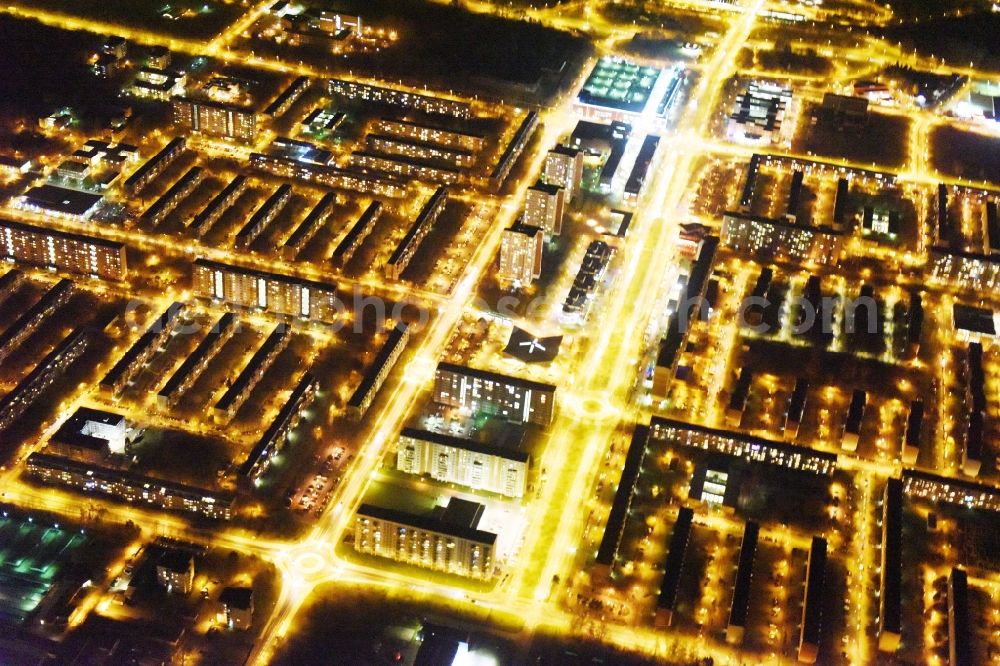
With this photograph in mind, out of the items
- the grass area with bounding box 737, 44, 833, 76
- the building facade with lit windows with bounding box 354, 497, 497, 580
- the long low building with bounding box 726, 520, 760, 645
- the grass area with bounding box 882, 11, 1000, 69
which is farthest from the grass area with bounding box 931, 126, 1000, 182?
the building facade with lit windows with bounding box 354, 497, 497, 580

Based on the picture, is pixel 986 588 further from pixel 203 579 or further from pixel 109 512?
pixel 109 512

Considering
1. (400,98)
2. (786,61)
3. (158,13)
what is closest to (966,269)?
(786,61)

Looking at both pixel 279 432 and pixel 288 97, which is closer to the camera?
pixel 279 432

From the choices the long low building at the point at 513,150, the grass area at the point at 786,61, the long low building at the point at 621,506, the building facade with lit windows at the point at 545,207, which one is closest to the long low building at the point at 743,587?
the long low building at the point at 621,506

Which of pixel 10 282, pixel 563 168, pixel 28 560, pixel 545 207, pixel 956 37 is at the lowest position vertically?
pixel 28 560

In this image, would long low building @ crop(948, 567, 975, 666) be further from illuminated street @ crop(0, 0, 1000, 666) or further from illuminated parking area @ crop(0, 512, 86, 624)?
illuminated parking area @ crop(0, 512, 86, 624)

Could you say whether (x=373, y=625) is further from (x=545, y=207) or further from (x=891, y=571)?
(x=545, y=207)

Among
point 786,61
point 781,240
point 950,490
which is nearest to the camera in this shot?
point 950,490

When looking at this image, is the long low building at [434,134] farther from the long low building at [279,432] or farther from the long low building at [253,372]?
the long low building at [279,432]
